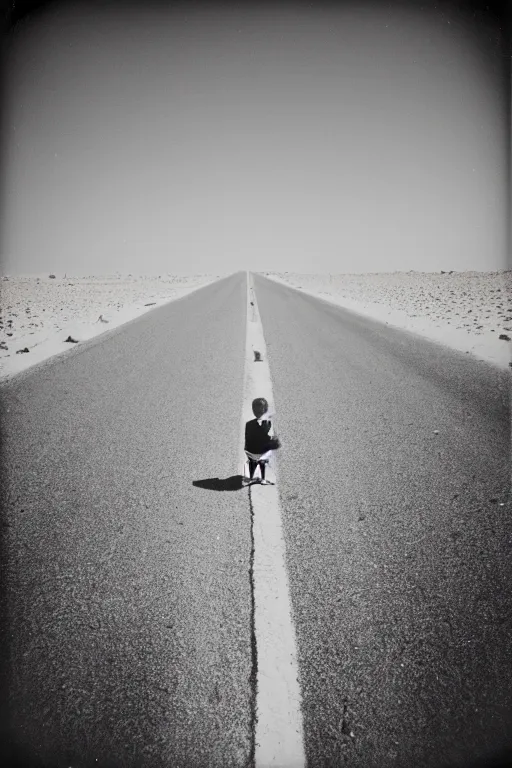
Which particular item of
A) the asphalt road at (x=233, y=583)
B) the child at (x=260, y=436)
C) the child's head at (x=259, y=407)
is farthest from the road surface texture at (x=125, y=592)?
the child's head at (x=259, y=407)

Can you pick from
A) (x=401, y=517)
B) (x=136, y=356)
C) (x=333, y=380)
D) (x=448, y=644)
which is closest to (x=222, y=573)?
(x=448, y=644)

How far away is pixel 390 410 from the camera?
4680 mm

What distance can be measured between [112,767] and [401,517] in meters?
A: 2.09

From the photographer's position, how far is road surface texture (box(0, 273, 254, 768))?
1417 millimetres

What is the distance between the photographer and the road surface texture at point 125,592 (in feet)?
4.65

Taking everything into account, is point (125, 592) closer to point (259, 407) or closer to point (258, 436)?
point (258, 436)

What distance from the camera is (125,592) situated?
1.99m

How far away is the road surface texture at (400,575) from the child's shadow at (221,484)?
410mm

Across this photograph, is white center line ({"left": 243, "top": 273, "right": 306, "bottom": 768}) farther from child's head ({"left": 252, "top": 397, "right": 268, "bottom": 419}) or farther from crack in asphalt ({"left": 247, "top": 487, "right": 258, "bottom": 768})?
child's head ({"left": 252, "top": 397, "right": 268, "bottom": 419})

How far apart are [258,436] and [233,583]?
1054 mm

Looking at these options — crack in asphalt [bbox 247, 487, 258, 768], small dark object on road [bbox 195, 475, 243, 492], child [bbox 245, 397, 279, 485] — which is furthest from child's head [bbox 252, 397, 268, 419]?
crack in asphalt [bbox 247, 487, 258, 768]

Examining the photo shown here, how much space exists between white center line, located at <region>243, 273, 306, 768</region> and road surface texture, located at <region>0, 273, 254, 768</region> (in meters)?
0.06

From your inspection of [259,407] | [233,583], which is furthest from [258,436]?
[233,583]

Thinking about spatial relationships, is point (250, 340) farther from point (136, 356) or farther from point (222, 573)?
point (222, 573)
